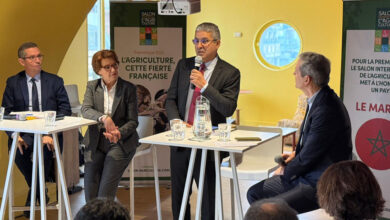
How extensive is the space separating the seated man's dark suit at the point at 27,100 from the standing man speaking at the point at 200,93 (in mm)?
1311

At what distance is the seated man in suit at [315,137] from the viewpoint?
11.4ft

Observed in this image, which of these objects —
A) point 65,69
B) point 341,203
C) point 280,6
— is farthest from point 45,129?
point 280,6

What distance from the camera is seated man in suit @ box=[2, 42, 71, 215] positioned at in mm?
4824

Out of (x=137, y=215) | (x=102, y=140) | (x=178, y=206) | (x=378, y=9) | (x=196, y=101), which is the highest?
(x=378, y=9)

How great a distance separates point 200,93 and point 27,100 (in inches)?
70.0

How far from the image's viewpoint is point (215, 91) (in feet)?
12.8

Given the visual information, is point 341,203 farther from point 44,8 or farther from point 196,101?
point 44,8

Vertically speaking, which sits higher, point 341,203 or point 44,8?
point 44,8

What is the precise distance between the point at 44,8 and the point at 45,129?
86.6 inches

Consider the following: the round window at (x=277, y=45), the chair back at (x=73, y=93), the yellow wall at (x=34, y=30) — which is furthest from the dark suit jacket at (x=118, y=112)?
the round window at (x=277, y=45)

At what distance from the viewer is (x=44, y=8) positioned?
562cm

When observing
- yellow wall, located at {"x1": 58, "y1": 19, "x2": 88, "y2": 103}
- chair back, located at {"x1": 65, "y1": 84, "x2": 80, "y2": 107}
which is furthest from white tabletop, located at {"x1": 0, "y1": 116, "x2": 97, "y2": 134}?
yellow wall, located at {"x1": 58, "y1": 19, "x2": 88, "y2": 103}

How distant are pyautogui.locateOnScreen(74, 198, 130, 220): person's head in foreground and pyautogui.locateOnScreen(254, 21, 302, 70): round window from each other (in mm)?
10008

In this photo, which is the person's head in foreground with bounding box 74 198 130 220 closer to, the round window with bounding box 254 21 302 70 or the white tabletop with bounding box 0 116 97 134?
the white tabletop with bounding box 0 116 97 134
